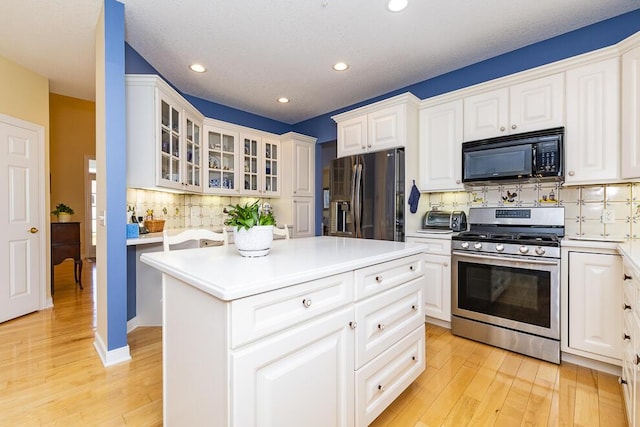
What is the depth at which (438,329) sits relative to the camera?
→ 112 inches

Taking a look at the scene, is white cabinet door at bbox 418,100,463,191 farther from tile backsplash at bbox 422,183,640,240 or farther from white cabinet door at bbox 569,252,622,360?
white cabinet door at bbox 569,252,622,360

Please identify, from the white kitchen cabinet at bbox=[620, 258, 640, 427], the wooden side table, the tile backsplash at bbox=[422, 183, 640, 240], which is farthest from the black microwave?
the wooden side table

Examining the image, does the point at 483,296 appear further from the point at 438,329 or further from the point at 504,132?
the point at 504,132

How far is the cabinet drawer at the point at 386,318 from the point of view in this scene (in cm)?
138

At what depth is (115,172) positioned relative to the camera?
85.3 inches

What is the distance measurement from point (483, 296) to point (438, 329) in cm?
59

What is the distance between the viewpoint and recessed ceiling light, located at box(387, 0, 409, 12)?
2131mm

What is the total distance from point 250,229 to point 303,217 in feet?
10.9

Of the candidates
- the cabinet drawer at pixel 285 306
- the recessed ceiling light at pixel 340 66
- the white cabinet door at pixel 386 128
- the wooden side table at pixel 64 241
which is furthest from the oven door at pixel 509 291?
the wooden side table at pixel 64 241

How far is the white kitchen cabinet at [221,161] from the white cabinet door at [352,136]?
1491 mm

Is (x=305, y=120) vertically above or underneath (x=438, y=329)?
above

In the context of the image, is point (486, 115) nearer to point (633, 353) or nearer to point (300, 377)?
point (633, 353)

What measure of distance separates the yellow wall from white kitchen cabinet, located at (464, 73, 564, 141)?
5.95m

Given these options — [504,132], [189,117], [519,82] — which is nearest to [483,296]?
[504,132]
